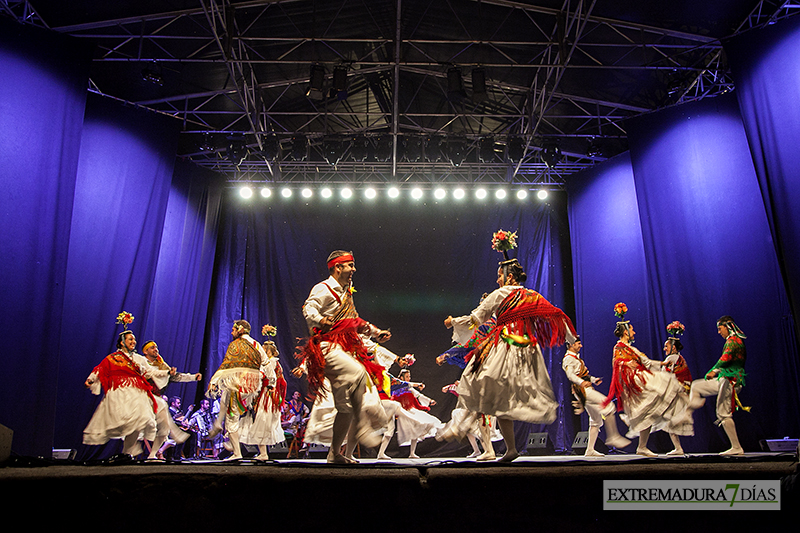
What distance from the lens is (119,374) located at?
594 cm

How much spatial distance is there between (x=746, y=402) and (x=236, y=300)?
947 centimetres

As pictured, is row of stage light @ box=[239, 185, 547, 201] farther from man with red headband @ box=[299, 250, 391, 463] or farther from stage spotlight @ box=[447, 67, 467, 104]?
man with red headband @ box=[299, 250, 391, 463]

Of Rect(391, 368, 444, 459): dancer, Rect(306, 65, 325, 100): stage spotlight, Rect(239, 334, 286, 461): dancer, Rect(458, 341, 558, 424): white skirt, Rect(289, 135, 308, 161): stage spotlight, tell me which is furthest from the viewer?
Rect(289, 135, 308, 161): stage spotlight

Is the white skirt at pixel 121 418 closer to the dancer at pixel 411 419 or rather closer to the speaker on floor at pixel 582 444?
the dancer at pixel 411 419

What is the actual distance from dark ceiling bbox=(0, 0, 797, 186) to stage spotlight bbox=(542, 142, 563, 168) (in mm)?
32

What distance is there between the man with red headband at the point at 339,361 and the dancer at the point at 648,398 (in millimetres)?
3643

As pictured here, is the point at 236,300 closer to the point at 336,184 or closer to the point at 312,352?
the point at 336,184

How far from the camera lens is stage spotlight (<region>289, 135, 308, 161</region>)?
1036 centimetres

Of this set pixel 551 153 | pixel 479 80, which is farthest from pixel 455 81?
pixel 551 153

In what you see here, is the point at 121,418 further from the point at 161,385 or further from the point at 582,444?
the point at 582,444

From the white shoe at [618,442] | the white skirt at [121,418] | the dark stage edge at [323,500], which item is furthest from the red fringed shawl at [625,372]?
the white skirt at [121,418]

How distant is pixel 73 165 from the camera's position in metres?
6.86

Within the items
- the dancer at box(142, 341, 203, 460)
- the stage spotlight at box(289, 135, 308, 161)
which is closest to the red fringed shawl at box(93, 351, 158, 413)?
the dancer at box(142, 341, 203, 460)

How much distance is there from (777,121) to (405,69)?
18.6 ft
